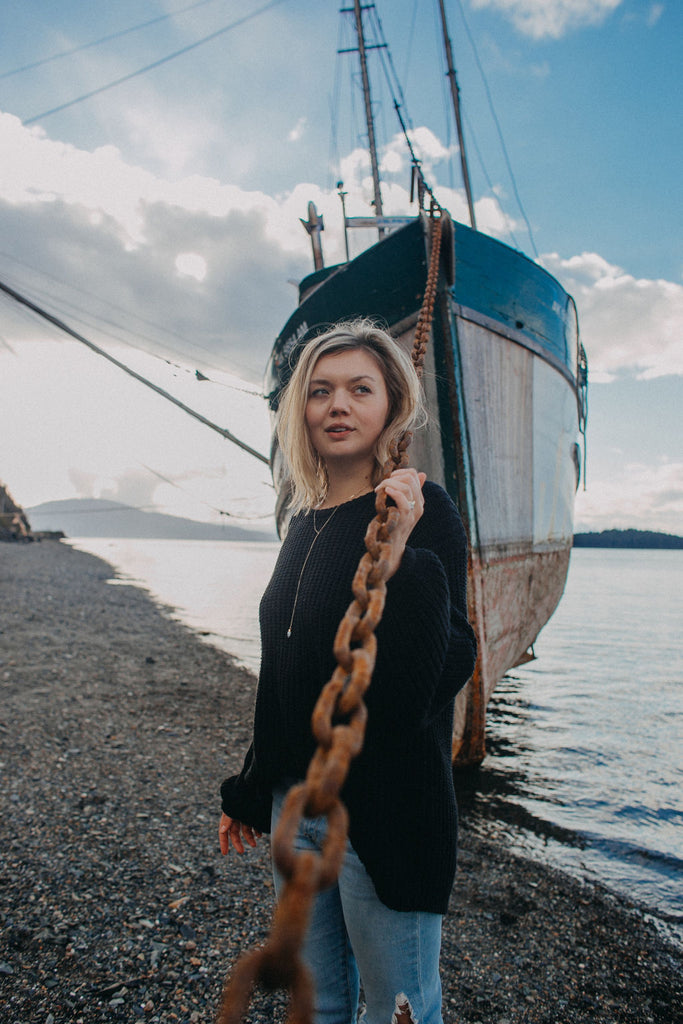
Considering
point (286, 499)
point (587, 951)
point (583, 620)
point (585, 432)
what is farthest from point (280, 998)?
point (583, 620)

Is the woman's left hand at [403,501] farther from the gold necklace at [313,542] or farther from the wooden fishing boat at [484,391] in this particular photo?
the wooden fishing boat at [484,391]

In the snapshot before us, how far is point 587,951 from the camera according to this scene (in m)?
3.11

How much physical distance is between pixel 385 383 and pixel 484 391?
3.90 meters

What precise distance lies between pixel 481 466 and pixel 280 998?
4.18 metres

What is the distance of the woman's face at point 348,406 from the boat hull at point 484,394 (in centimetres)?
305

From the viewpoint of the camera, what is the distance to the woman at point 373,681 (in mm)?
1282

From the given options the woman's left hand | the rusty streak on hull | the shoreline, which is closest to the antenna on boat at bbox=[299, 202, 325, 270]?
the rusty streak on hull

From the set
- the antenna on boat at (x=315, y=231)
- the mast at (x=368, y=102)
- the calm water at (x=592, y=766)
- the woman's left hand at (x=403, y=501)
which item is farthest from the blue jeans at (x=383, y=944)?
the mast at (x=368, y=102)

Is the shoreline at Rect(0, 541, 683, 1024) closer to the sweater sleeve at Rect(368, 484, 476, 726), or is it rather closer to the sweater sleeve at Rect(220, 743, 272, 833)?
the sweater sleeve at Rect(220, 743, 272, 833)

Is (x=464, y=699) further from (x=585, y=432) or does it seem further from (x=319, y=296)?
(x=585, y=432)

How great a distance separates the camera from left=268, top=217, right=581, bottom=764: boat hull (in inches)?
196

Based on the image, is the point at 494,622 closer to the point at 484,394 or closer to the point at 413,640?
the point at 484,394

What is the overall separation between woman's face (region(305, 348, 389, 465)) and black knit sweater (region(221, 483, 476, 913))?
0.17 meters

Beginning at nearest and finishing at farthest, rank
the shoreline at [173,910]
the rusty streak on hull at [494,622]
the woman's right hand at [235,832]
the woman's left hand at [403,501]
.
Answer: the woman's left hand at [403,501] < the woman's right hand at [235,832] < the shoreline at [173,910] < the rusty streak on hull at [494,622]
